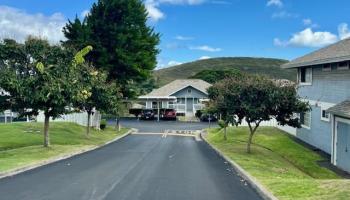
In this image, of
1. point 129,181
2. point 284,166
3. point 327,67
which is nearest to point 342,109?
point 284,166

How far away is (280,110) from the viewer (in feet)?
92.5

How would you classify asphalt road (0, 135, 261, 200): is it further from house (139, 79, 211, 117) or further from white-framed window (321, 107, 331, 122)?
house (139, 79, 211, 117)

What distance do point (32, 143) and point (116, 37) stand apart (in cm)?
2101

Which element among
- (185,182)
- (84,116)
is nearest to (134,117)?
(84,116)

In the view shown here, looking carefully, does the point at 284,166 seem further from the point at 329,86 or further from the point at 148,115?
the point at 148,115

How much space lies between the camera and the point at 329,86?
100ft

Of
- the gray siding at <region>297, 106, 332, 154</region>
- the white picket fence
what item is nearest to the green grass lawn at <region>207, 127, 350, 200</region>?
the gray siding at <region>297, 106, 332, 154</region>

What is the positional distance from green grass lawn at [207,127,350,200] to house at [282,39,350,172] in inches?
40.2

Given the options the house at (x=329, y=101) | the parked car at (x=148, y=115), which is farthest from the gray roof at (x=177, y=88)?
the house at (x=329, y=101)

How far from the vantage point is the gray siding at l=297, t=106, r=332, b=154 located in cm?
3017

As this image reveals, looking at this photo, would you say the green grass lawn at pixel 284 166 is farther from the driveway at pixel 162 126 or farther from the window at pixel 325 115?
the driveway at pixel 162 126

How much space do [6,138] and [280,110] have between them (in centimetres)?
1659

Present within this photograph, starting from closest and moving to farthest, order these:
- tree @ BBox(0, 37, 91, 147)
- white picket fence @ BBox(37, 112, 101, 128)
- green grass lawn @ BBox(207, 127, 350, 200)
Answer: green grass lawn @ BBox(207, 127, 350, 200) → tree @ BBox(0, 37, 91, 147) → white picket fence @ BBox(37, 112, 101, 128)

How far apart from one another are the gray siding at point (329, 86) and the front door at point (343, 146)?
1.72 m
